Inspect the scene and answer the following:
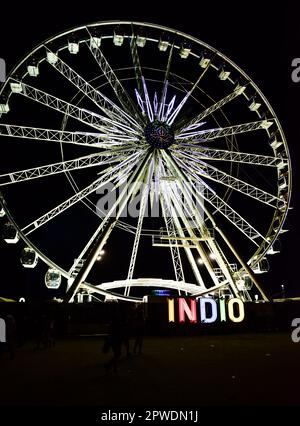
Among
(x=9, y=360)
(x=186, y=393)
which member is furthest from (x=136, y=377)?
(x=9, y=360)

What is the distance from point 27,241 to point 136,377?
9.75 metres

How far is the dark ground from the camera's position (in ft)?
17.0

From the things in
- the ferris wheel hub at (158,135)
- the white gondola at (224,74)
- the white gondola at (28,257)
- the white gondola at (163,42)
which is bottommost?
the white gondola at (28,257)

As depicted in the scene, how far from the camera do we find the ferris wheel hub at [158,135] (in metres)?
16.4

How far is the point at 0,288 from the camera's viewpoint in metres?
45.6

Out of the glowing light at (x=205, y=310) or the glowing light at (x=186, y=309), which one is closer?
the glowing light at (x=186, y=309)

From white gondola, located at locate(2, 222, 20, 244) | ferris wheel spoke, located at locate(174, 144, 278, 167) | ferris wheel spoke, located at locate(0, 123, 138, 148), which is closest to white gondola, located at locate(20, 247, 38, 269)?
white gondola, located at locate(2, 222, 20, 244)

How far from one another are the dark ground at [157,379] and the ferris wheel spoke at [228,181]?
347 inches

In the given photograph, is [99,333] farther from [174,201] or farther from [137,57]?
[137,57]

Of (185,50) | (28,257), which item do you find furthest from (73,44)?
(28,257)

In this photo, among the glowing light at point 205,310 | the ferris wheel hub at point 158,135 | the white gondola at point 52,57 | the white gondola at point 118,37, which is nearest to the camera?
the glowing light at point 205,310

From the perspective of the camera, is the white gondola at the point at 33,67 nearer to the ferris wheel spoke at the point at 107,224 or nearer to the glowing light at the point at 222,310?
the ferris wheel spoke at the point at 107,224

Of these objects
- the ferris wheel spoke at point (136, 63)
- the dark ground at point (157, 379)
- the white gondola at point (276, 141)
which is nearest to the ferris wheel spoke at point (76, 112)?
the ferris wheel spoke at point (136, 63)
